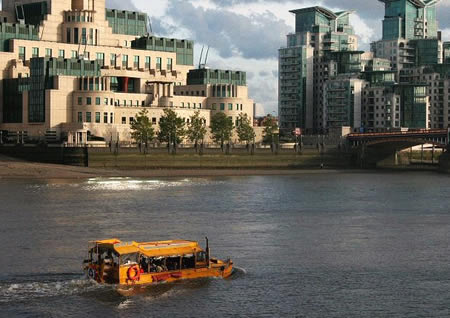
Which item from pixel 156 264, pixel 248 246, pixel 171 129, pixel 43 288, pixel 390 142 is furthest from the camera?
pixel 390 142

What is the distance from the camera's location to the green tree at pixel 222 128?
187125mm

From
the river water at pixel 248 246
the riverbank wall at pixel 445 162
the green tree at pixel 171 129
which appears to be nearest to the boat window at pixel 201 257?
the river water at pixel 248 246

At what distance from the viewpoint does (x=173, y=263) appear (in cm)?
5466

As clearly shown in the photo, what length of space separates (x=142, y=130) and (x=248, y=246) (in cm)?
10587

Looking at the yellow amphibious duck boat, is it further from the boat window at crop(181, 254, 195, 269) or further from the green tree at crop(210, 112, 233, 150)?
the green tree at crop(210, 112, 233, 150)

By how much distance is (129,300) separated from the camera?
50.1m

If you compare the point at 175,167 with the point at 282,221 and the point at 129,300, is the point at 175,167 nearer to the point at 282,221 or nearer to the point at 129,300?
the point at 282,221

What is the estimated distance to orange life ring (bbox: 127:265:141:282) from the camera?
52.3 metres

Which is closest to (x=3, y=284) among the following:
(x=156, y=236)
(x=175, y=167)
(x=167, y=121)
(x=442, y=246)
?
(x=156, y=236)

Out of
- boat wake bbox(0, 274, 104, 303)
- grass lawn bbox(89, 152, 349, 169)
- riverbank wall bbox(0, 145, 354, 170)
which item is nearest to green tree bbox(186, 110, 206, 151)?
riverbank wall bbox(0, 145, 354, 170)

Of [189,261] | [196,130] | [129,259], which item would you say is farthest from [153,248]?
[196,130]

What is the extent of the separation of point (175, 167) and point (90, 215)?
75.6 m

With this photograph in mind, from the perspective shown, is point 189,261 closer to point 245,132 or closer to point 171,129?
point 171,129

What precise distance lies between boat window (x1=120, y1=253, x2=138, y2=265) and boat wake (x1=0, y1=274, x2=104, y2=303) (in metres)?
2.05
